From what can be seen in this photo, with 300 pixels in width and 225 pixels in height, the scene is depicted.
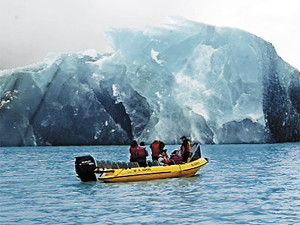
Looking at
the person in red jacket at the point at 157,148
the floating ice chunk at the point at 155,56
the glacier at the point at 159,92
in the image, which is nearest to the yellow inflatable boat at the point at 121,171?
the person in red jacket at the point at 157,148

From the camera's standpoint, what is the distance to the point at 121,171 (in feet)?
69.0

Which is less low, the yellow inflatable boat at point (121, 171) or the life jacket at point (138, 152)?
the life jacket at point (138, 152)

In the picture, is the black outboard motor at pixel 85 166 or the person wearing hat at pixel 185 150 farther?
the person wearing hat at pixel 185 150

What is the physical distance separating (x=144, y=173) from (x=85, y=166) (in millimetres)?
2520

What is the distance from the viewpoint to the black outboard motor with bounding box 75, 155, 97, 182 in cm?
2041

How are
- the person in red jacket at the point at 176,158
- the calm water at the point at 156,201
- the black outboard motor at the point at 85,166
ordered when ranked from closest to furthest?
the calm water at the point at 156,201
the black outboard motor at the point at 85,166
the person in red jacket at the point at 176,158

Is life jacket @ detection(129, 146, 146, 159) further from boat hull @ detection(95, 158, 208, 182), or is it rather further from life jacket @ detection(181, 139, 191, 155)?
life jacket @ detection(181, 139, 191, 155)

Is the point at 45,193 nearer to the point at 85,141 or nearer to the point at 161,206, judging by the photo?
the point at 161,206

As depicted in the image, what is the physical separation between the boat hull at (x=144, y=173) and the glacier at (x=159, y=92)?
4013cm

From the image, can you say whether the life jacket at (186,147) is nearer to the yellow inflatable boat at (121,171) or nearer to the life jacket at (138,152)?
the yellow inflatable boat at (121,171)

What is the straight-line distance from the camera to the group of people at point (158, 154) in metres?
21.8

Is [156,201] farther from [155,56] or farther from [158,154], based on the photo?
[155,56]

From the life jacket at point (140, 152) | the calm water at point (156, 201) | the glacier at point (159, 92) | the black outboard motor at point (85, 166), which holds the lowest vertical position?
the calm water at point (156, 201)

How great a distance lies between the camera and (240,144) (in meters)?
72.1
